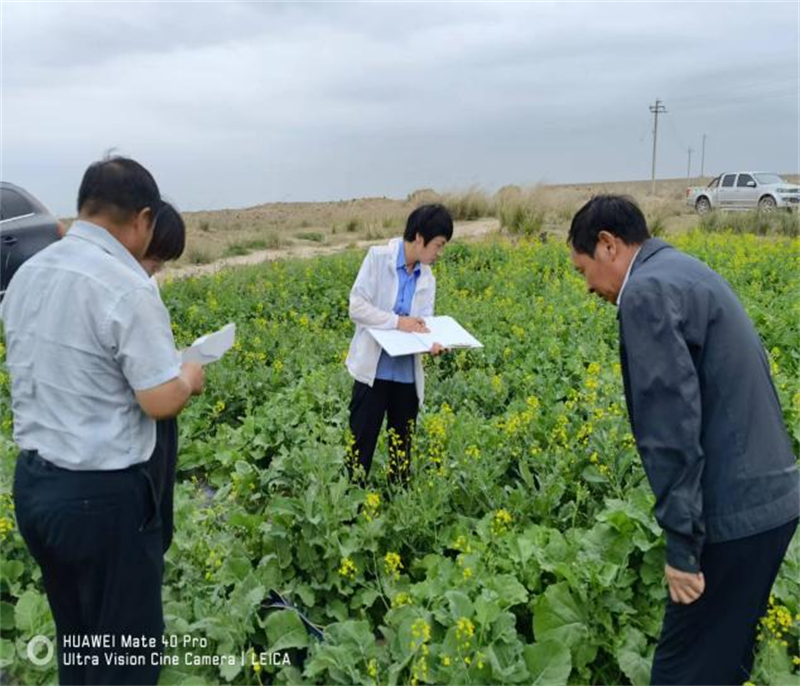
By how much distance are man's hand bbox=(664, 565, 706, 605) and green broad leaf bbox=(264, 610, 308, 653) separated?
159 cm

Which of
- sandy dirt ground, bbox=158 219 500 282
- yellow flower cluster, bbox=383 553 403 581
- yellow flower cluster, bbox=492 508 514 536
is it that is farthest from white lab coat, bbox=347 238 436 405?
sandy dirt ground, bbox=158 219 500 282

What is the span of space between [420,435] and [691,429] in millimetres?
3151

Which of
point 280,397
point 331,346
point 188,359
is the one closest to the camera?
point 188,359

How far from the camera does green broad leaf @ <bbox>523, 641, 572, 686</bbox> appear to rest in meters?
2.83

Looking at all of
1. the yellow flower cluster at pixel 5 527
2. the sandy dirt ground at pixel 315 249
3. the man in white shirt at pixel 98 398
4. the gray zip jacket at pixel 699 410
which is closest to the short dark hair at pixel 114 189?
the man in white shirt at pixel 98 398

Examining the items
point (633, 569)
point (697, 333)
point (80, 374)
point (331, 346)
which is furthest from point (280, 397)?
point (697, 333)

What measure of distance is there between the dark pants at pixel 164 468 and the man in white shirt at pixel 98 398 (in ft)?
0.32

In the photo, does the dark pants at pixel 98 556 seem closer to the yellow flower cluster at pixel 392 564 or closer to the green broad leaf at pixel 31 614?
the green broad leaf at pixel 31 614

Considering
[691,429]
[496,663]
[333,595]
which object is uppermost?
[691,429]

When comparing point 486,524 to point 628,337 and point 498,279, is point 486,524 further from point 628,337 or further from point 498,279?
point 498,279

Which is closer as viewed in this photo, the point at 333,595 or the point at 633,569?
the point at 633,569

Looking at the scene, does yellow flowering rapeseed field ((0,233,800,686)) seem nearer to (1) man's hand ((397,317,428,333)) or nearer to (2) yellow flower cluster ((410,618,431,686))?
(2) yellow flower cluster ((410,618,431,686))

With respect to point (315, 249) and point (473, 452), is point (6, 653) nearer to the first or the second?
point (473, 452)

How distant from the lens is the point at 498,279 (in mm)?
11148
